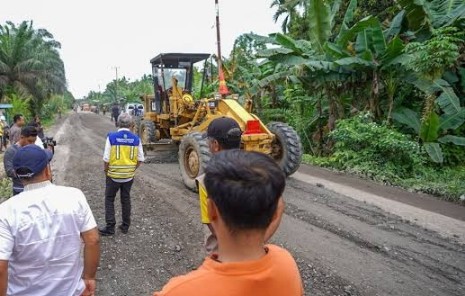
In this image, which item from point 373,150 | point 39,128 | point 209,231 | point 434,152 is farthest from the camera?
point 373,150

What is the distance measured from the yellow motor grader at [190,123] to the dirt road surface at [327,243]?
0.62 m

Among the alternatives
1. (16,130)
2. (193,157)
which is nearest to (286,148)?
(193,157)

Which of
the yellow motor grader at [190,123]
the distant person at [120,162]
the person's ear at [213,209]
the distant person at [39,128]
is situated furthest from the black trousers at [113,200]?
the person's ear at [213,209]

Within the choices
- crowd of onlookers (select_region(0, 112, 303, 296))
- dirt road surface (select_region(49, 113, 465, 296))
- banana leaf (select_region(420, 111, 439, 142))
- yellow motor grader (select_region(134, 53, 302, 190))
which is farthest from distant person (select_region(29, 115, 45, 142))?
banana leaf (select_region(420, 111, 439, 142))

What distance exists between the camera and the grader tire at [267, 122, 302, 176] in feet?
26.5

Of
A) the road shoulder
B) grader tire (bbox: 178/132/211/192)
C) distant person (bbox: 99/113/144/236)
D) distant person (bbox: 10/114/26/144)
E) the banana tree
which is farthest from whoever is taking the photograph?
the banana tree

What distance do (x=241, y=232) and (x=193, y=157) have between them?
6473 millimetres

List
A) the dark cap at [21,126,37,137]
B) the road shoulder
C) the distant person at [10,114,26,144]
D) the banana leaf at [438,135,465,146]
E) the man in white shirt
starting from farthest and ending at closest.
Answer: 1. the banana leaf at [438,135,465,146]
2. the distant person at [10,114,26,144]
3. the road shoulder
4. the dark cap at [21,126,37,137]
5. the man in white shirt

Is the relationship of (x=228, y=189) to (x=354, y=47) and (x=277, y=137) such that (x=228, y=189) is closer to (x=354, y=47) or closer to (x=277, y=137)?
(x=277, y=137)

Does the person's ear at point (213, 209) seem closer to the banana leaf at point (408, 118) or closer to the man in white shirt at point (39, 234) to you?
the man in white shirt at point (39, 234)

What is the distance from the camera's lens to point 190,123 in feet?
33.3

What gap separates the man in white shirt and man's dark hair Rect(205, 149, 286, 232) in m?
1.26

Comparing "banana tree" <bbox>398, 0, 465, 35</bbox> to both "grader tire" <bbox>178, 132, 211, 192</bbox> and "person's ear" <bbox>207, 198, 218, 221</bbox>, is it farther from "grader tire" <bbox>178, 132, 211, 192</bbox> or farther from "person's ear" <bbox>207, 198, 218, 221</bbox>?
"person's ear" <bbox>207, 198, 218, 221</bbox>

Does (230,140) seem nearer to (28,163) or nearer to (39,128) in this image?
(28,163)
